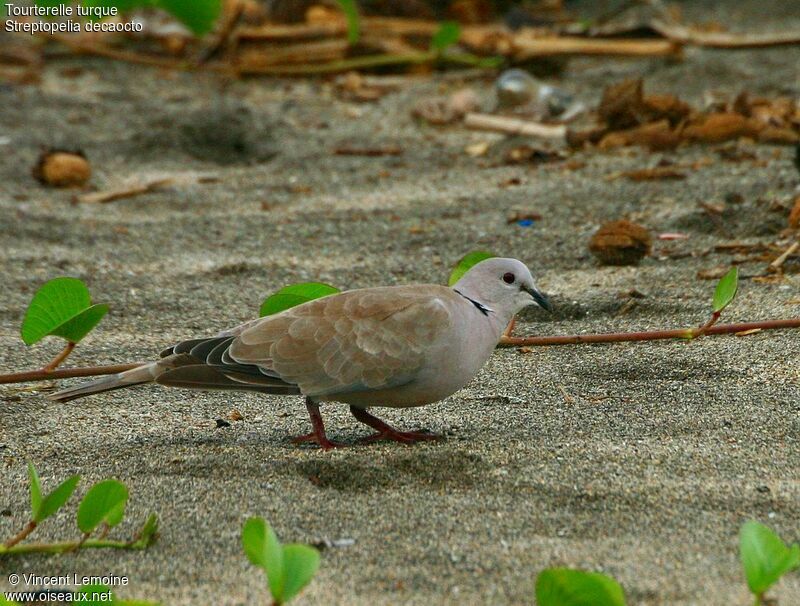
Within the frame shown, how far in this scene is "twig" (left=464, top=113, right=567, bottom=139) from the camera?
6.34 meters

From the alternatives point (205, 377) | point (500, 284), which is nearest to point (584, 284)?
point (500, 284)

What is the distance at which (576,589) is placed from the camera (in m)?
1.78

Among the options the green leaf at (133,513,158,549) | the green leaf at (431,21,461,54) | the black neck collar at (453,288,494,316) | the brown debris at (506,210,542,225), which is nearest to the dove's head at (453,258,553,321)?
the black neck collar at (453,288,494,316)

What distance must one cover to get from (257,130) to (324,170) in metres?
0.80

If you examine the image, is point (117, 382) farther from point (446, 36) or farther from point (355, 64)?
point (355, 64)

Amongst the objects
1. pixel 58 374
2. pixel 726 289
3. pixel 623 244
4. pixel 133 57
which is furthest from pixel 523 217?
pixel 133 57

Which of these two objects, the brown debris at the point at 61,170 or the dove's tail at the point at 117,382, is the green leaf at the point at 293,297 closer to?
the dove's tail at the point at 117,382

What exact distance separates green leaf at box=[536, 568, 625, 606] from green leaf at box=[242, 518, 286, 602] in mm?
421

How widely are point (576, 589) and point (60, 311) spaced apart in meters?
1.53

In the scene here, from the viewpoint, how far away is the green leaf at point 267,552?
5.65ft

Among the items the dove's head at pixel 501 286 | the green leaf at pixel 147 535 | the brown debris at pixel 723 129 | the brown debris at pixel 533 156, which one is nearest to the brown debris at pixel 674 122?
the brown debris at pixel 723 129

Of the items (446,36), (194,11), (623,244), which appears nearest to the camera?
(194,11)

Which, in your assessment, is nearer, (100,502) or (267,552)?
(267,552)

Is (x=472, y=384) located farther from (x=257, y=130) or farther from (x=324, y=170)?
(x=257, y=130)
